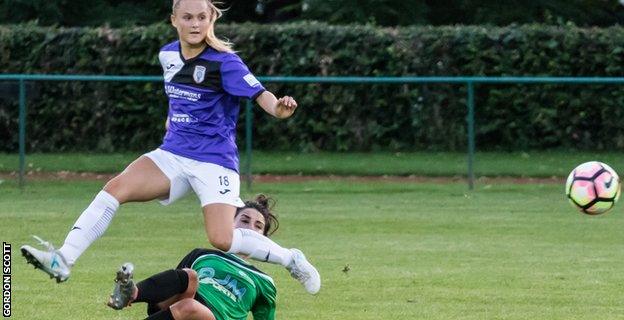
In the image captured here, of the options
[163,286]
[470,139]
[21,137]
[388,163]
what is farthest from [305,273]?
[388,163]

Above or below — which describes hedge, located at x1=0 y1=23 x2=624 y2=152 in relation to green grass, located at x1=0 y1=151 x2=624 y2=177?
above

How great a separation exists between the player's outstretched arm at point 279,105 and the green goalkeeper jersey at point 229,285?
3.01 feet

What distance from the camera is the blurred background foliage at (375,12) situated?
2605 centimetres

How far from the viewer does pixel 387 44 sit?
77.9 feet

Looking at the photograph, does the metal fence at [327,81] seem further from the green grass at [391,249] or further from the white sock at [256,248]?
the white sock at [256,248]

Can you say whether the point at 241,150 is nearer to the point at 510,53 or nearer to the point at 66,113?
the point at 66,113

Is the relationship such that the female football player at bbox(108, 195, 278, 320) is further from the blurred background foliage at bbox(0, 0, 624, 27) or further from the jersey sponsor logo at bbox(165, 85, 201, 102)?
the blurred background foliage at bbox(0, 0, 624, 27)

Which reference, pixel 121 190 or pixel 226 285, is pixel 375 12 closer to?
pixel 121 190

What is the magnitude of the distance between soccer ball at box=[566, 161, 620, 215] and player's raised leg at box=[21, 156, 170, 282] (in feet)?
12.6

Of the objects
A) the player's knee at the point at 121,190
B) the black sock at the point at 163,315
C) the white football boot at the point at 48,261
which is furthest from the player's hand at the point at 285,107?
the white football boot at the point at 48,261

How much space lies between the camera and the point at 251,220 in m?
8.72

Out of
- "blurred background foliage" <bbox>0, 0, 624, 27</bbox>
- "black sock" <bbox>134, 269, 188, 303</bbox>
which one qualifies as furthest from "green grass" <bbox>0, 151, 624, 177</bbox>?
"black sock" <bbox>134, 269, 188, 303</bbox>

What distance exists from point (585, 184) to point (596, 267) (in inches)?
36.1

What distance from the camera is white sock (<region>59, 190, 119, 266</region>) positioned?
27.1ft
